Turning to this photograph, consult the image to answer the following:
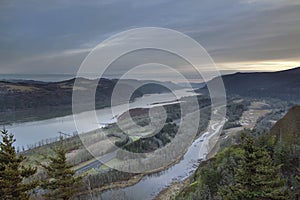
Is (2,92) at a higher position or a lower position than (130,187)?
higher

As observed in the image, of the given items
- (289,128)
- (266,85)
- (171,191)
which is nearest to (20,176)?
(171,191)

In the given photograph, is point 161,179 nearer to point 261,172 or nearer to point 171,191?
point 171,191

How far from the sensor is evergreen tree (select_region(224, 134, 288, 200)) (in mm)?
6754

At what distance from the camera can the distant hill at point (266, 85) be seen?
100938 millimetres

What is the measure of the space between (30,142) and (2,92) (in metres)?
51.5

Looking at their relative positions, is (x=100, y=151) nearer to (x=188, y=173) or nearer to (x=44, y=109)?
(x=188, y=173)

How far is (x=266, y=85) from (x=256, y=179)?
127 meters

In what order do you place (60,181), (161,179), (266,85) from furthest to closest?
(266,85) → (161,179) → (60,181)

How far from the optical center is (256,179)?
6.81 metres

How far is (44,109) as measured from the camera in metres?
84.2

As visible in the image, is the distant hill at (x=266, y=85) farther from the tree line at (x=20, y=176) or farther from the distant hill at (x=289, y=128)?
the tree line at (x=20, y=176)

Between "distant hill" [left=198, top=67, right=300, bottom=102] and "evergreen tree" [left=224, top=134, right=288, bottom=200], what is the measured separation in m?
91.9

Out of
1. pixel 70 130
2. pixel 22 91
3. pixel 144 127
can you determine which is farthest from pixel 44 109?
pixel 144 127

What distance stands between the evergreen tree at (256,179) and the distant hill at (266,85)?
302 ft
